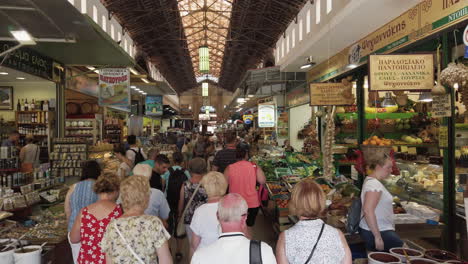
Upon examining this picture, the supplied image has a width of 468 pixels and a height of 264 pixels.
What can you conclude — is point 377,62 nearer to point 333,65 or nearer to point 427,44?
point 427,44

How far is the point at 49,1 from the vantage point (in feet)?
14.1

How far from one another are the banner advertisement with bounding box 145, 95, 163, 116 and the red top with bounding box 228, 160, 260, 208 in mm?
12427

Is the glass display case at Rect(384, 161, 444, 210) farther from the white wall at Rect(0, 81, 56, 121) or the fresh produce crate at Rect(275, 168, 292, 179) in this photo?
the white wall at Rect(0, 81, 56, 121)

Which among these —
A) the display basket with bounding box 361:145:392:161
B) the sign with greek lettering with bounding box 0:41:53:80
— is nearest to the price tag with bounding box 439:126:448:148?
the display basket with bounding box 361:145:392:161

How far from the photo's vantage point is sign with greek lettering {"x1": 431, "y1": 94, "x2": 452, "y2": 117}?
15.4ft

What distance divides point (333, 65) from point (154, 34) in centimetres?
1298

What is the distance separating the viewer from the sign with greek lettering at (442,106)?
15.4 feet

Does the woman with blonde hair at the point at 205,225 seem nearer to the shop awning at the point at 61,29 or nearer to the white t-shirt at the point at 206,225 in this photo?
the white t-shirt at the point at 206,225

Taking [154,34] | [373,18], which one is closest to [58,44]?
[373,18]

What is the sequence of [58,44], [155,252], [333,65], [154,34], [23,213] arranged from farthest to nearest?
[154,34]
[333,65]
[58,44]
[23,213]
[155,252]

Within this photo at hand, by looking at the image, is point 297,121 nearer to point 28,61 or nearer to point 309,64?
point 309,64

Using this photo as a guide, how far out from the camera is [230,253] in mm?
2061

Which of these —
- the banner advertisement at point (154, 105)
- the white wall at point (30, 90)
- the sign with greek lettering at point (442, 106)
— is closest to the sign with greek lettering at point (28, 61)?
the white wall at point (30, 90)

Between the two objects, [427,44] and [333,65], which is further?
[333,65]
